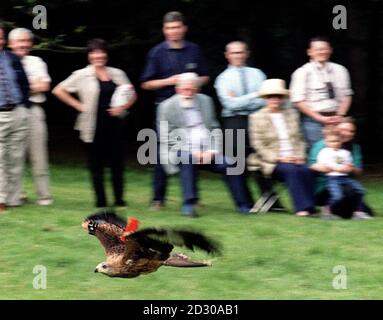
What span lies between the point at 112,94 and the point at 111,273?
13.2 feet

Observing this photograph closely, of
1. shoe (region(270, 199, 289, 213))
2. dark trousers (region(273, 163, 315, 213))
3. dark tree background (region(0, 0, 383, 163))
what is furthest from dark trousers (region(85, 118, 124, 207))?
dark tree background (region(0, 0, 383, 163))

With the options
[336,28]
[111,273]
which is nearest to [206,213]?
[111,273]

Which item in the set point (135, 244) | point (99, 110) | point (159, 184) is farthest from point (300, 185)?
point (135, 244)

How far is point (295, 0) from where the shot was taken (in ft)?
54.0

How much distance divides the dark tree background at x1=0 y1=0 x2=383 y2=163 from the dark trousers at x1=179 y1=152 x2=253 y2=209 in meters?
4.36

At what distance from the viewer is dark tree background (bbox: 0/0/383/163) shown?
1641cm

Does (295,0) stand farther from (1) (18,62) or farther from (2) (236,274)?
(2) (236,274)

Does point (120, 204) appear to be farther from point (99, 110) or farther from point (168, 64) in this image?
point (168, 64)

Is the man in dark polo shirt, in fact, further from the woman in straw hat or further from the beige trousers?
the beige trousers

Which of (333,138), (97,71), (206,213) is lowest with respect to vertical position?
(206,213)

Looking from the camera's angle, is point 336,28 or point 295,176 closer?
point 295,176

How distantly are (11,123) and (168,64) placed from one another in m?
1.79

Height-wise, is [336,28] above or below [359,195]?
above

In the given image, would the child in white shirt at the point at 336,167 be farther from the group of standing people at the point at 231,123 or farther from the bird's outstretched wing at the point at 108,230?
the bird's outstretched wing at the point at 108,230
